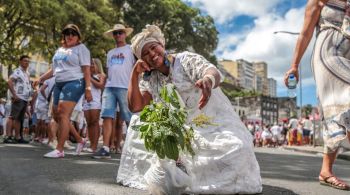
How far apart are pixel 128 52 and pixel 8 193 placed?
4.04 m

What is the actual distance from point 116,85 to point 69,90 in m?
0.91

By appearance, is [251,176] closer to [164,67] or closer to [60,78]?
[164,67]

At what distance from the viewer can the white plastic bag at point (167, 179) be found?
113 inches

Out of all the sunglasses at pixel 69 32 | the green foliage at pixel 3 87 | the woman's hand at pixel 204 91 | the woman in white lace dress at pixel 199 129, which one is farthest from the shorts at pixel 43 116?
the green foliage at pixel 3 87

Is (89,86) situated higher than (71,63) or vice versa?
(71,63)

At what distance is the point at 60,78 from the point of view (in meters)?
6.21

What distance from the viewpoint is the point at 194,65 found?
11.3 feet

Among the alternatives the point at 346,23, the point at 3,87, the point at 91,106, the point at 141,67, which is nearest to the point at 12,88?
the point at 91,106

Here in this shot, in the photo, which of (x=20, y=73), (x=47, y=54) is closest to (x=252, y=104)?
(x=47, y=54)

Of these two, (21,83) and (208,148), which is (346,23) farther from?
(21,83)

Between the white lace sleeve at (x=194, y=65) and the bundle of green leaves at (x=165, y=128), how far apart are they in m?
0.51

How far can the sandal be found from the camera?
3779 millimetres

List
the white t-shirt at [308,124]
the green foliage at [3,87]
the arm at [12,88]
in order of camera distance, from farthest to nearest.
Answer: the green foliage at [3,87] < the white t-shirt at [308,124] < the arm at [12,88]

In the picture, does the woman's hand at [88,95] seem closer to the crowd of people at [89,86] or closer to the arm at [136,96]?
the crowd of people at [89,86]
